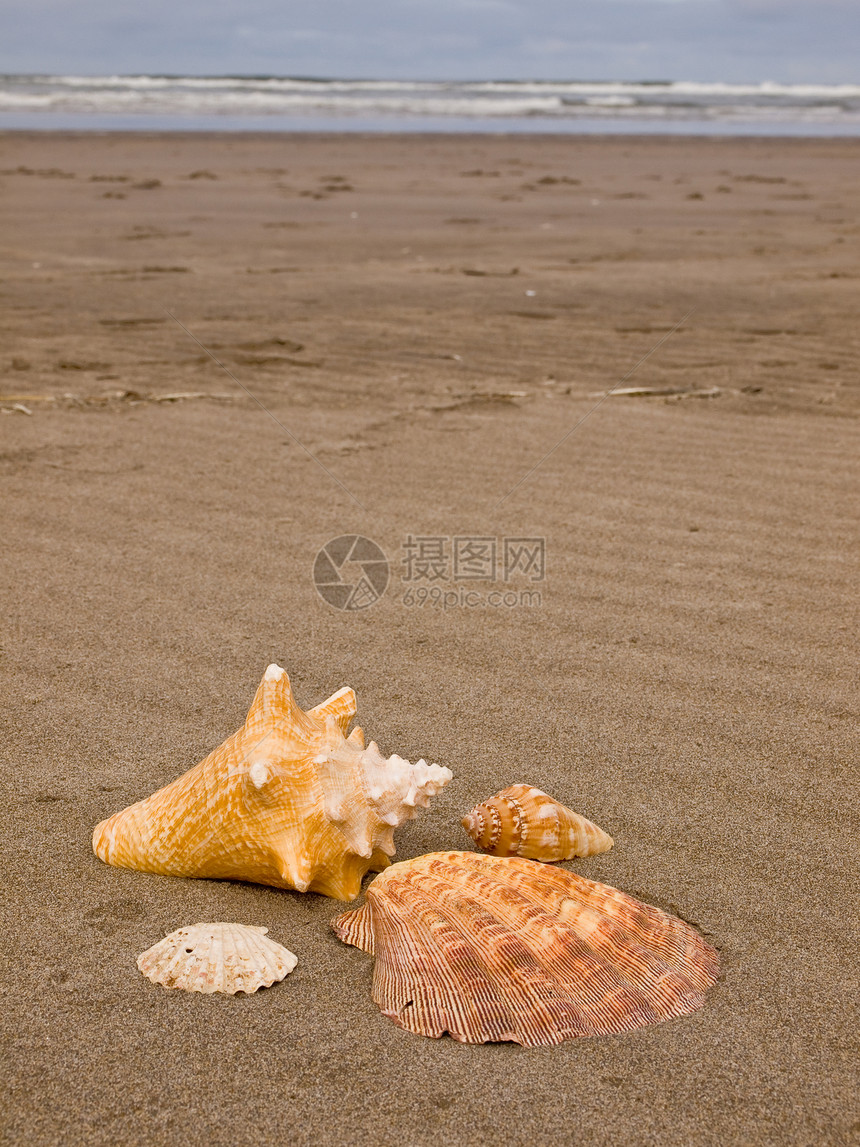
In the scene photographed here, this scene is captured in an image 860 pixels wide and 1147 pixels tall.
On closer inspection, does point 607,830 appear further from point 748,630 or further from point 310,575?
point 310,575

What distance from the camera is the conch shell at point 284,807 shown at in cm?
202

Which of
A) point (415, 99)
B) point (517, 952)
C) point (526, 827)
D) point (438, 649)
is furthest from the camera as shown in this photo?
point (415, 99)

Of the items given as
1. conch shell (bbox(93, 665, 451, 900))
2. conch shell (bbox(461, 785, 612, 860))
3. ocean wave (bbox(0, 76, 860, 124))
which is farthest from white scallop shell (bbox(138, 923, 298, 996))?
ocean wave (bbox(0, 76, 860, 124))


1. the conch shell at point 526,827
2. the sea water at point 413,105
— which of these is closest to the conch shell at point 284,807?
the conch shell at point 526,827

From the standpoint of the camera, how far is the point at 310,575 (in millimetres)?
3623

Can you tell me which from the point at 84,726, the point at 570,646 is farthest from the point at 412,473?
A: the point at 84,726

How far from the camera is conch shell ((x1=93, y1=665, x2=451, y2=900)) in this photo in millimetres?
2016

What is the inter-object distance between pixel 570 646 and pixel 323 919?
1347mm

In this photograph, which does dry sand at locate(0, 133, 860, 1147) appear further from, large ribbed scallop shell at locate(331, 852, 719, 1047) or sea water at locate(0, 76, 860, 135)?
sea water at locate(0, 76, 860, 135)

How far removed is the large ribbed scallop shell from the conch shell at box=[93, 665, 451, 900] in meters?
0.10

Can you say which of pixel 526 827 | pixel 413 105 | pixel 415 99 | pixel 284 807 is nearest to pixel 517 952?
pixel 526 827

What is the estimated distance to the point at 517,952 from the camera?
6.02 feet

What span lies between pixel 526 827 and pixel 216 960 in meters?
0.66

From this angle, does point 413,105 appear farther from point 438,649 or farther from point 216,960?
point 216,960
